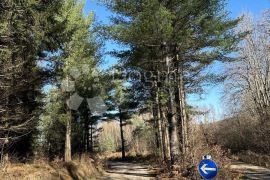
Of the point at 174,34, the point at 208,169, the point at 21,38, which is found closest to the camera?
the point at 208,169

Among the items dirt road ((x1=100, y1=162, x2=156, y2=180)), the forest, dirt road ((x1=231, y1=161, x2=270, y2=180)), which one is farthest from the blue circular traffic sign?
dirt road ((x1=231, y1=161, x2=270, y2=180))

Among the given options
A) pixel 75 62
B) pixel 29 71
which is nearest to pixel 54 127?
pixel 75 62

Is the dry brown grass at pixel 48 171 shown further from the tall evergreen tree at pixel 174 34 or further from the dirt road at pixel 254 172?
the dirt road at pixel 254 172

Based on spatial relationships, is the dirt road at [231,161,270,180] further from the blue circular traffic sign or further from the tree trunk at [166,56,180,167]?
the blue circular traffic sign

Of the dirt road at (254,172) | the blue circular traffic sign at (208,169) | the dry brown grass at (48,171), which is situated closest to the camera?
the blue circular traffic sign at (208,169)

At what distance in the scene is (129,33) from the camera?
16406 mm

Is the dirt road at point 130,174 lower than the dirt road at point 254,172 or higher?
higher

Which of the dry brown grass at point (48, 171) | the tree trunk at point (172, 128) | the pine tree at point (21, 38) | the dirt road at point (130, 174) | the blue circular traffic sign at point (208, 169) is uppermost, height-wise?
the pine tree at point (21, 38)

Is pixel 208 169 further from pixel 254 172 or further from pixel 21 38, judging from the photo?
pixel 254 172

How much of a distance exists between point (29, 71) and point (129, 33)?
514 centimetres

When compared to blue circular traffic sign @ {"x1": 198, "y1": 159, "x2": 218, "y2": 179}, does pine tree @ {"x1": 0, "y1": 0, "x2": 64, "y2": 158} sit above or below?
above

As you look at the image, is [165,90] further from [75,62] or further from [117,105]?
[117,105]

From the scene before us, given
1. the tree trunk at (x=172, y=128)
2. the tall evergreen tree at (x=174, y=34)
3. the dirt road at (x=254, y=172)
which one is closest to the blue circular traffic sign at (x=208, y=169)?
the tall evergreen tree at (x=174, y=34)

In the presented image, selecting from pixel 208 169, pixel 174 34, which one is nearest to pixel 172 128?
pixel 174 34
